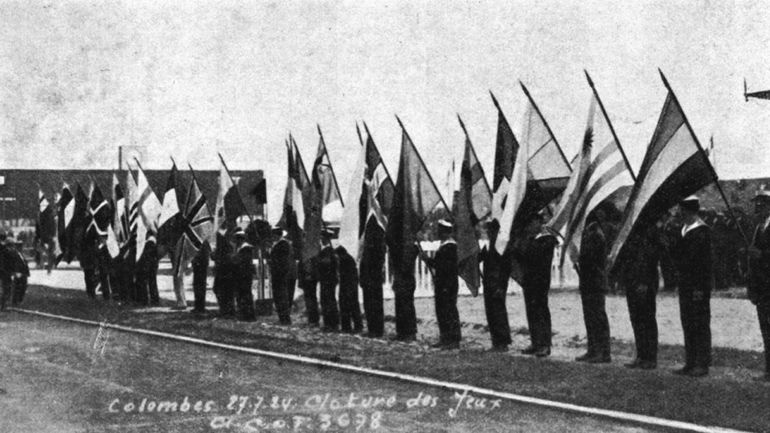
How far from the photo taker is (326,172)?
16453mm

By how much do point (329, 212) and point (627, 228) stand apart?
7.90 metres

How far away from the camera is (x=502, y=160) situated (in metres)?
12.8

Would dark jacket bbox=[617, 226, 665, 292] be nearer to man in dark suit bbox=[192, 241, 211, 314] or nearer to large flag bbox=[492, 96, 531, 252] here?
large flag bbox=[492, 96, 531, 252]

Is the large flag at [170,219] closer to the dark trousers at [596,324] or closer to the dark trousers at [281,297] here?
the dark trousers at [281,297]

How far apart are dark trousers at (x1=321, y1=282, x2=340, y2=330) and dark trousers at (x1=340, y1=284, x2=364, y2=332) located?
29 centimetres

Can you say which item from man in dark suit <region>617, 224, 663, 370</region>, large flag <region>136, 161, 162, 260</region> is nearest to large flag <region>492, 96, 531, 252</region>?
man in dark suit <region>617, 224, 663, 370</region>

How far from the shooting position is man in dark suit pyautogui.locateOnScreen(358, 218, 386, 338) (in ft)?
47.5

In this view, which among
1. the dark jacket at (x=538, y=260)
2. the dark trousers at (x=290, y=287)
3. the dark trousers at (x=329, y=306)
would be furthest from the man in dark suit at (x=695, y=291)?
the dark trousers at (x=290, y=287)

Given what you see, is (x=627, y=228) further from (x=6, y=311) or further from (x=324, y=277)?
(x=6, y=311)

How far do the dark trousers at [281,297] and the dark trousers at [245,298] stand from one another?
27.1 inches

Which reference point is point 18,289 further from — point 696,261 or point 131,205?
point 696,261

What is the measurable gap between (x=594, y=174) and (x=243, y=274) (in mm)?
8148

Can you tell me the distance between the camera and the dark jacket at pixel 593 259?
36.2 feet

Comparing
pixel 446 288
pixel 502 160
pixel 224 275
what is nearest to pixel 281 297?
pixel 224 275
